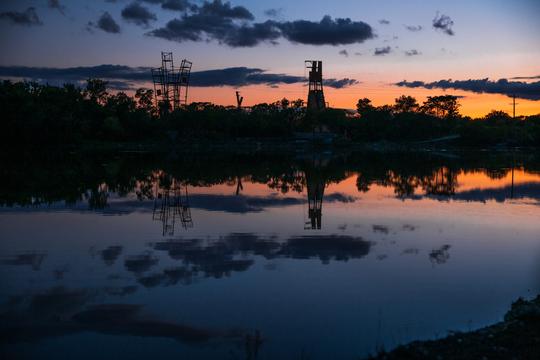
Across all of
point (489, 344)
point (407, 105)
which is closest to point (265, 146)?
point (407, 105)

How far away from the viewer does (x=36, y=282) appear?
9.13 m

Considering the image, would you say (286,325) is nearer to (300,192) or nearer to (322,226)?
(322,226)

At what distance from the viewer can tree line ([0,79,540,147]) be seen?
205 ft

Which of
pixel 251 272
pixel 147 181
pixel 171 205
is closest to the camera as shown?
pixel 251 272

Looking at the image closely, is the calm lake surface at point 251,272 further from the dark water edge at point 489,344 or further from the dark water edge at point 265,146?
the dark water edge at point 265,146

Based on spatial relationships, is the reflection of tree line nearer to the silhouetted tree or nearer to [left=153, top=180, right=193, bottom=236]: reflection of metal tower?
[left=153, top=180, right=193, bottom=236]: reflection of metal tower

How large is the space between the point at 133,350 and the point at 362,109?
343ft

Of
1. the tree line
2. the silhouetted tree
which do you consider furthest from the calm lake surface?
the silhouetted tree

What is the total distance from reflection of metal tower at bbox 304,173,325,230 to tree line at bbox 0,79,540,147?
140 feet

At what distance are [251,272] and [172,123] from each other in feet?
236


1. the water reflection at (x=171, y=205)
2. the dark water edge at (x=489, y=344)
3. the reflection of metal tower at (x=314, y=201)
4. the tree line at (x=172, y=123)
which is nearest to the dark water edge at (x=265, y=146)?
the tree line at (x=172, y=123)

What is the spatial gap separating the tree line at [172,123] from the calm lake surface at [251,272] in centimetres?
4465

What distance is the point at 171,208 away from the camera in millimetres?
18266

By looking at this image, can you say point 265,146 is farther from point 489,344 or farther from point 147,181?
point 489,344
